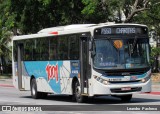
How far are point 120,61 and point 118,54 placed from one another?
0.89 feet

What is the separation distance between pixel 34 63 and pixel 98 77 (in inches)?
248

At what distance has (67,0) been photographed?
1747 inches

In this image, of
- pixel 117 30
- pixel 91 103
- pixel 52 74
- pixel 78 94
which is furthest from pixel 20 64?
pixel 117 30

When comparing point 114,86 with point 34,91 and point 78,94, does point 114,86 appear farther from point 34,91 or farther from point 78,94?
point 34,91

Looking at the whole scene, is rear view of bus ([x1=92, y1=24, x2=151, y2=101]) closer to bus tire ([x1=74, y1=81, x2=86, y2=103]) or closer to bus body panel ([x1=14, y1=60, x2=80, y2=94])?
bus tire ([x1=74, y1=81, x2=86, y2=103])

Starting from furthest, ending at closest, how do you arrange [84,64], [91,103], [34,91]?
[34,91], [91,103], [84,64]

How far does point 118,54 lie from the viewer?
2089 centimetres

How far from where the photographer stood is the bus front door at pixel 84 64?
70.2ft

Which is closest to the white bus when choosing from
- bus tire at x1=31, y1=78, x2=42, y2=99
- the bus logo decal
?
the bus logo decal

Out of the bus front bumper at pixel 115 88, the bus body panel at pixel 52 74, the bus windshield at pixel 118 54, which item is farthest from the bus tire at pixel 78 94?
the bus windshield at pixel 118 54

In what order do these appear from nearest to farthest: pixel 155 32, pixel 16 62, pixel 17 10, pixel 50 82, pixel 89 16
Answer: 1. pixel 50 82
2. pixel 16 62
3. pixel 89 16
4. pixel 17 10
5. pixel 155 32

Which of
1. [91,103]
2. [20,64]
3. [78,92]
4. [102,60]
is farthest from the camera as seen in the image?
[20,64]

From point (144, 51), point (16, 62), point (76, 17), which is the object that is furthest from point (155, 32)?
point (144, 51)

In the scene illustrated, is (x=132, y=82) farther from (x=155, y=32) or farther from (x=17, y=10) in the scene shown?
(x=155, y=32)
